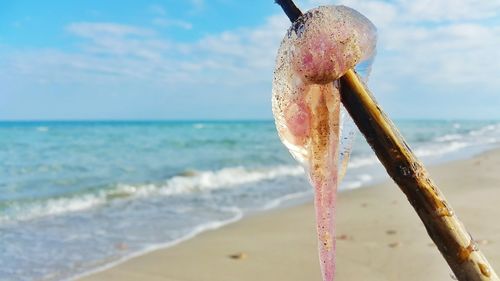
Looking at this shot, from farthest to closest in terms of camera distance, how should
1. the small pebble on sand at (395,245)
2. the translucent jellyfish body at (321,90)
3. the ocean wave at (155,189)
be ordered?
the ocean wave at (155,189) → the small pebble on sand at (395,245) → the translucent jellyfish body at (321,90)

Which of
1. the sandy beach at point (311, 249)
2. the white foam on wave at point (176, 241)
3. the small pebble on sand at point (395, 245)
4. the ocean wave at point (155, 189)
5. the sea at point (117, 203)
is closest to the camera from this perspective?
the sandy beach at point (311, 249)

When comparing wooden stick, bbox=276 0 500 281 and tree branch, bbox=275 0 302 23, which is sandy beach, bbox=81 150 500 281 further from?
tree branch, bbox=275 0 302 23

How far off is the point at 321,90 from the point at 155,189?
8.45m

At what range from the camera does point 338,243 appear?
483 cm

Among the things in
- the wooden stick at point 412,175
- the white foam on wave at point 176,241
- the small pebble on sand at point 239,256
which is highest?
the wooden stick at point 412,175

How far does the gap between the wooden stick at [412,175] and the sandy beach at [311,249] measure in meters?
2.00

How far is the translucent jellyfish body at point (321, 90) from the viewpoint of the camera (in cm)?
Answer: 163

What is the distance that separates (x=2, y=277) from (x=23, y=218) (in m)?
2.92

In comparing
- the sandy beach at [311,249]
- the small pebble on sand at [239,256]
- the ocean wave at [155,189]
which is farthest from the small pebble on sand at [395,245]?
the ocean wave at [155,189]

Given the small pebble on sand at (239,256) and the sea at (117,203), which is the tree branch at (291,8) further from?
the sea at (117,203)

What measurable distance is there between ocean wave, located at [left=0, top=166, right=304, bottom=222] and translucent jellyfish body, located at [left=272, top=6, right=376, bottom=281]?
6204 millimetres

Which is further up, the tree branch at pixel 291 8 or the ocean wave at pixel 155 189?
the tree branch at pixel 291 8

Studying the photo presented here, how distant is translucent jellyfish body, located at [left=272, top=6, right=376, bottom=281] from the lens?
64.3 inches

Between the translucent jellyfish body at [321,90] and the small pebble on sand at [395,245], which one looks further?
the small pebble on sand at [395,245]
